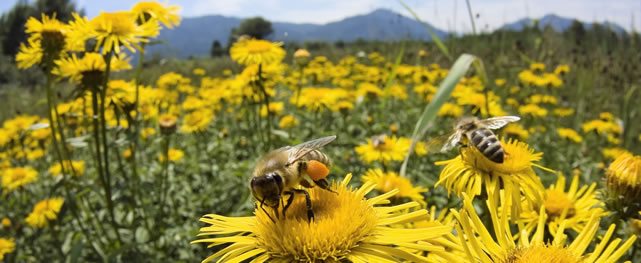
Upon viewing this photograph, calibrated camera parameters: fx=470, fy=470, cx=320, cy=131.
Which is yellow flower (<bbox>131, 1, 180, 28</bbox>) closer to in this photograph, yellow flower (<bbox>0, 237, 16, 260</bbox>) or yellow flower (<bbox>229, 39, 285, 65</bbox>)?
yellow flower (<bbox>229, 39, 285, 65</bbox>)

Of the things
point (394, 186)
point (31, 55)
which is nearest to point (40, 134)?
point (31, 55)

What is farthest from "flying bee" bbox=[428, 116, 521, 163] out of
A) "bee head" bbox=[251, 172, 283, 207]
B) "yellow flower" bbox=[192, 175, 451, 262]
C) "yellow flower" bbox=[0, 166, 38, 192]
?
"yellow flower" bbox=[0, 166, 38, 192]

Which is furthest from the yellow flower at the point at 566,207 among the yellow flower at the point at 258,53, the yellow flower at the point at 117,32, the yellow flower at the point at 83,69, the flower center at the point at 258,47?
the yellow flower at the point at 83,69

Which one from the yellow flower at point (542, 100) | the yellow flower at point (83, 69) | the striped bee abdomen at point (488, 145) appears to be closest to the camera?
the striped bee abdomen at point (488, 145)

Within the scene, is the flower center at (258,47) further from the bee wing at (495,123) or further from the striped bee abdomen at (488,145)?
the striped bee abdomen at (488,145)

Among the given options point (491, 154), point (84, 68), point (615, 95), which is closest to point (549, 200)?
point (491, 154)

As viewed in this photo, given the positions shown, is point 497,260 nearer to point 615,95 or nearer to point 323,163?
point 323,163
